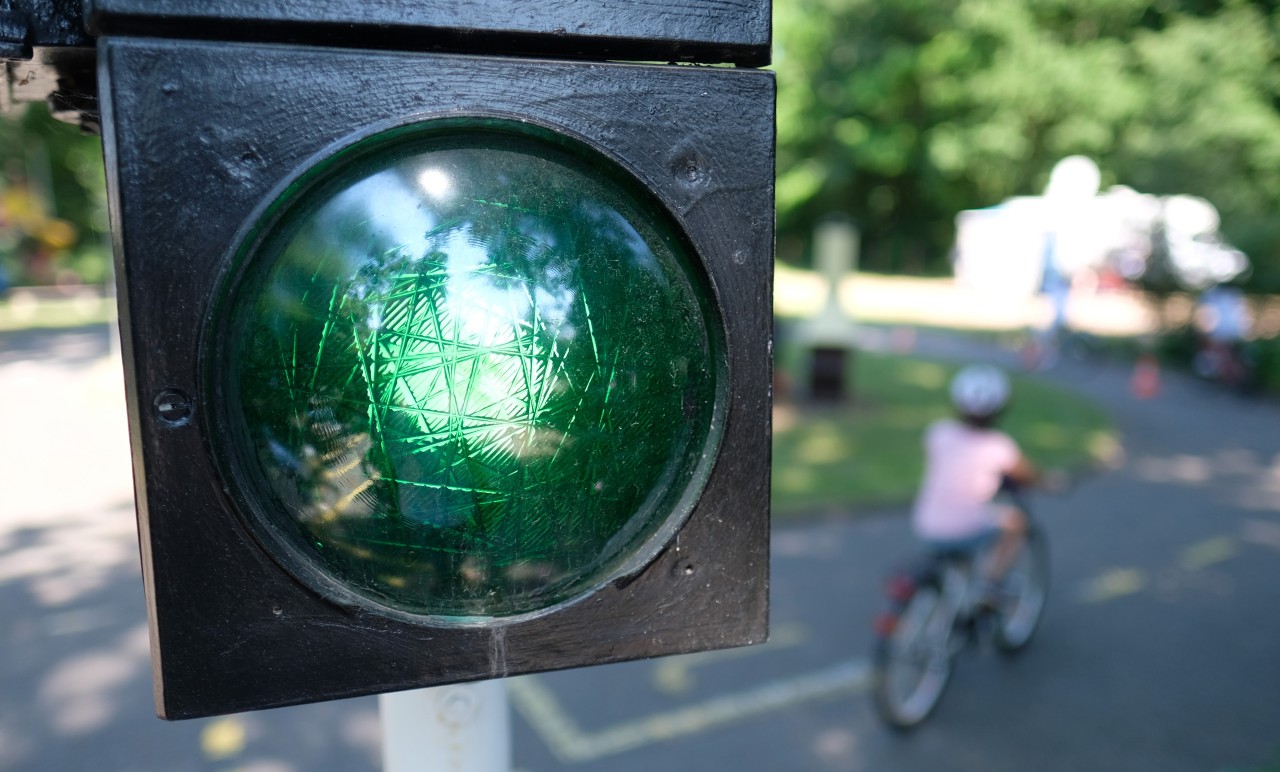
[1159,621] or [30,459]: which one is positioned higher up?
[30,459]

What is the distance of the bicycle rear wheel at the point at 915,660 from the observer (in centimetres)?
467

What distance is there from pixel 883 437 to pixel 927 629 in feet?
17.8

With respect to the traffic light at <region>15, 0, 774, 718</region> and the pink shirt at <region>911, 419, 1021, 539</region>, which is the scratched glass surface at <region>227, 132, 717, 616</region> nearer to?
the traffic light at <region>15, 0, 774, 718</region>

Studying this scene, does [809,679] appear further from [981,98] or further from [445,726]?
[981,98]

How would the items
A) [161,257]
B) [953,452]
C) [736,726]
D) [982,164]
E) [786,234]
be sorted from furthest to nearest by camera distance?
[786,234] → [982,164] → [953,452] → [736,726] → [161,257]

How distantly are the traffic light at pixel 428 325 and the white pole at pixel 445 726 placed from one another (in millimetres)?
245

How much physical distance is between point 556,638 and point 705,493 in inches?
5.8

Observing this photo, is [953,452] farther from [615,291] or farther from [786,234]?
[786,234]

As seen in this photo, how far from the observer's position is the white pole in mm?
914

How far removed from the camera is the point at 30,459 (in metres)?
8.84

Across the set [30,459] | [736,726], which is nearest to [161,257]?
[736,726]

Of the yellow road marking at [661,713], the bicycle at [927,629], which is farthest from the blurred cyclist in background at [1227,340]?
the yellow road marking at [661,713]

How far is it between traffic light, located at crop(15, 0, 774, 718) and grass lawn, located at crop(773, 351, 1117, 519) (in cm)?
691

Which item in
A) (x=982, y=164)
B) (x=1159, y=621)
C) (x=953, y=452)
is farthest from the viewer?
(x=982, y=164)
